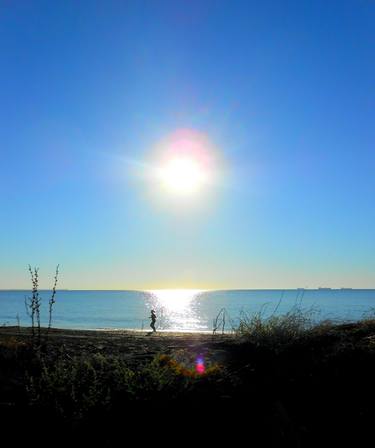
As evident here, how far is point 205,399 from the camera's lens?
5.91 metres

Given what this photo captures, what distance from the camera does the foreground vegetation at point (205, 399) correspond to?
5.42m

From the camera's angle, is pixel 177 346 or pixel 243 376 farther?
pixel 177 346

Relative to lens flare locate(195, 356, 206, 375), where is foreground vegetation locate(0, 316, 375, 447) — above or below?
below

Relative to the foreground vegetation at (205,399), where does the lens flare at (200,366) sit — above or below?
above

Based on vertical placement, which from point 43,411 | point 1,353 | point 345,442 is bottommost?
point 345,442

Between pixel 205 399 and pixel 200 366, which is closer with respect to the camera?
pixel 205 399

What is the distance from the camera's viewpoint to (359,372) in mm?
6473

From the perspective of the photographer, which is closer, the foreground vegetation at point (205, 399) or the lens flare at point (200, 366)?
the foreground vegetation at point (205, 399)

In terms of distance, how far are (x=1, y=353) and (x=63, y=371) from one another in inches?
75.7

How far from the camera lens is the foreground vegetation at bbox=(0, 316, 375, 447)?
5.42 metres

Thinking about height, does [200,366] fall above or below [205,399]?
above

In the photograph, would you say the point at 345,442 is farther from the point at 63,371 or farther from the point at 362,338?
the point at 63,371

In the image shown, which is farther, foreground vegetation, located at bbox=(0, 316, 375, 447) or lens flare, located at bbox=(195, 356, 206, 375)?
lens flare, located at bbox=(195, 356, 206, 375)

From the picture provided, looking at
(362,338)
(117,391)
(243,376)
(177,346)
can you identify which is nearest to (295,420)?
(243,376)
